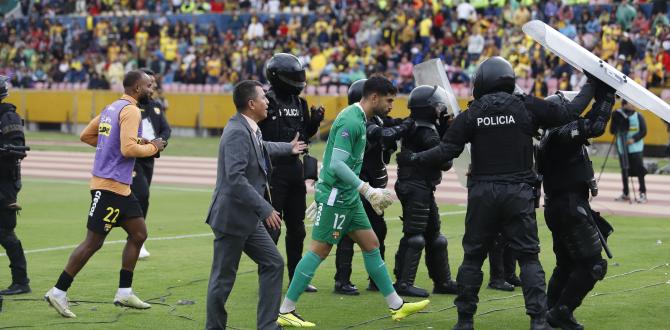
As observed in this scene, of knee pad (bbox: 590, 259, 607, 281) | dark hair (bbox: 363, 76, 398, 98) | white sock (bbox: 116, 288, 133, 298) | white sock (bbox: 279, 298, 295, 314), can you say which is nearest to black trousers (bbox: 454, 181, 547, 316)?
knee pad (bbox: 590, 259, 607, 281)

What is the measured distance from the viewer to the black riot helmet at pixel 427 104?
9.12m

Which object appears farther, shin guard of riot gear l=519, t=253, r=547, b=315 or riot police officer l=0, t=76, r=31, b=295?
riot police officer l=0, t=76, r=31, b=295

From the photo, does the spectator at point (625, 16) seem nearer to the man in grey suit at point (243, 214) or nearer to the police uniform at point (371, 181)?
the police uniform at point (371, 181)

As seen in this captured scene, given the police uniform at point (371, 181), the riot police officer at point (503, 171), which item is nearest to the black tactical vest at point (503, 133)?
the riot police officer at point (503, 171)

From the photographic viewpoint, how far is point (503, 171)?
748 cm

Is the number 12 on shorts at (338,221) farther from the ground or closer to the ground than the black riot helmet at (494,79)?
closer to the ground

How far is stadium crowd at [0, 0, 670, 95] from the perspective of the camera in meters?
29.4

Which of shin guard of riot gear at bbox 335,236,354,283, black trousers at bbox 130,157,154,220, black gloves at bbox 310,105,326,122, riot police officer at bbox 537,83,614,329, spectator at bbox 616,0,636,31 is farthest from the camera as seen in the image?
spectator at bbox 616,0,636,31

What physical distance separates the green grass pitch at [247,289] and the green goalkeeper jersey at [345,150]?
95cm

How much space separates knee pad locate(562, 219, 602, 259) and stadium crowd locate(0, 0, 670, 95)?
1906cm

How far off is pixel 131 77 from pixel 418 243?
2761 mm

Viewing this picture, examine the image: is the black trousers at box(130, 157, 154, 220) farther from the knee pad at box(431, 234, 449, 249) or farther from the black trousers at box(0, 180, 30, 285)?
the knee pad at box(431, 234, 449, 249)

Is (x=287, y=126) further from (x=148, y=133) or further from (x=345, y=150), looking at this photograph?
(x=148, y=133)

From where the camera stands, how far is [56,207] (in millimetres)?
16609
